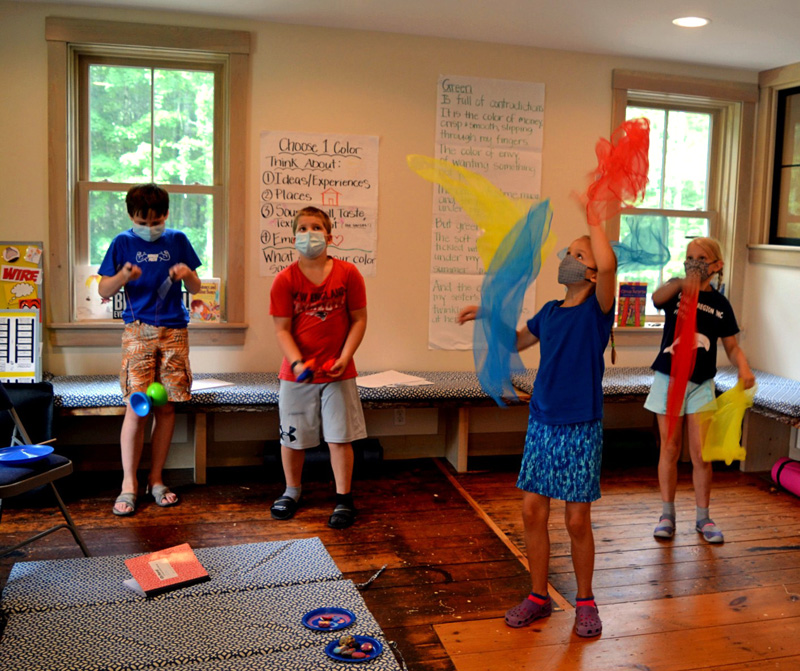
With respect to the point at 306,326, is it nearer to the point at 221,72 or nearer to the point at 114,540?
the point at 114,540

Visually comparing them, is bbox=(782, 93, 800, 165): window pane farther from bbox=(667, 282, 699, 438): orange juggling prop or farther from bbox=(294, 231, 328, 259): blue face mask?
bbox=(294, 231, 328, 259): blue face mask

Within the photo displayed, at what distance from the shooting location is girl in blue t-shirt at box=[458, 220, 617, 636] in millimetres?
2566

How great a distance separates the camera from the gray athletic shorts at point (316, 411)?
3574 millimetres

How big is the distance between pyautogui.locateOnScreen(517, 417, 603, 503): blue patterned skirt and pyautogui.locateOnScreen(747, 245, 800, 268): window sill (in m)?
2.83

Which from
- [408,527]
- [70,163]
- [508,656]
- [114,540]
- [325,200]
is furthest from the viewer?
[325,200]

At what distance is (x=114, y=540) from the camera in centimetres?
338

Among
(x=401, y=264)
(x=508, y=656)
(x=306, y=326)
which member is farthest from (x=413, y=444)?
(x=508, y=656)

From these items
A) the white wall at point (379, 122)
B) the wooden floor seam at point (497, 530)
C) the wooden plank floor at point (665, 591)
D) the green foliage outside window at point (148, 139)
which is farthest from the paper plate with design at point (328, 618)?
the green foliage outside window at point (148, 139)

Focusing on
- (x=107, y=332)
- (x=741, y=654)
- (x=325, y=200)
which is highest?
(x=325, y=200)

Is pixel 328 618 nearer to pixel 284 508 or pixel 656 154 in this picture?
pixel 284 508

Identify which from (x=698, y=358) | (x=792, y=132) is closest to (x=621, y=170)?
(x=698, y=358)

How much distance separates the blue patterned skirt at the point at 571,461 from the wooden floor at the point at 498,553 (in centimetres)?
49

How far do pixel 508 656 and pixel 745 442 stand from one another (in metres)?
2.75

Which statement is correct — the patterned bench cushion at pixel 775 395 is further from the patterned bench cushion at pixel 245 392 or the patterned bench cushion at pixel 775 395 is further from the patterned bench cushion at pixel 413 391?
the patterned bench cushion at pixel 245 392
